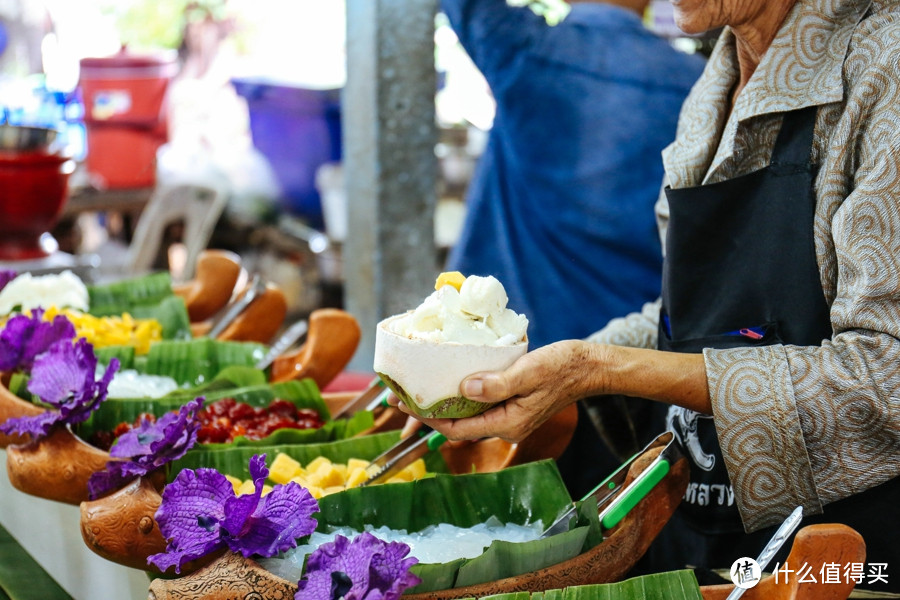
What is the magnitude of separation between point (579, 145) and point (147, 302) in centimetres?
145

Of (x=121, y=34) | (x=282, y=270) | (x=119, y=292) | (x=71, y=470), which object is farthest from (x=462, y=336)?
(x=121, y=34)

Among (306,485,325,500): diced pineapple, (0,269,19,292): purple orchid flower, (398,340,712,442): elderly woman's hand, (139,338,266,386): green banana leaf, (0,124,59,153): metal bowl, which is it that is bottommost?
(139,338,266,386): green banana leaf

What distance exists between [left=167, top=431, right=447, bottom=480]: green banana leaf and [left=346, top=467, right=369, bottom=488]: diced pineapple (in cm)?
9

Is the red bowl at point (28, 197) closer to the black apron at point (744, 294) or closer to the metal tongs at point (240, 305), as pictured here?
the metal tongs at point (240, 305)

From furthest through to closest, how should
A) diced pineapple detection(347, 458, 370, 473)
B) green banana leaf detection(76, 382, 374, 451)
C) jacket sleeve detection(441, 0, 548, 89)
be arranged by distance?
jacket sleeve detection(441, 0, 548, 89) < green banana leaf detection(76, 382, 374, 451) < diced pineapple detection(347, 458, 370, 473)

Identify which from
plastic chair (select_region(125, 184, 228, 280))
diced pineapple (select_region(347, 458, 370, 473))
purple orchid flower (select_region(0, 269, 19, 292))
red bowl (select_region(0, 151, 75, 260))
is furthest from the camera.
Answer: plastic chair (select_region(125, 184, 228, 280))

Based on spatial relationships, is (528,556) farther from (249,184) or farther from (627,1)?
(249,184)

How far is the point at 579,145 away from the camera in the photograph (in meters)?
3.13

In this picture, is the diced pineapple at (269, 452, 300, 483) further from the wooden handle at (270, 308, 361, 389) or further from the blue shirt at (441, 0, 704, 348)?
the blue shirt at (441, 0, 704, 348)

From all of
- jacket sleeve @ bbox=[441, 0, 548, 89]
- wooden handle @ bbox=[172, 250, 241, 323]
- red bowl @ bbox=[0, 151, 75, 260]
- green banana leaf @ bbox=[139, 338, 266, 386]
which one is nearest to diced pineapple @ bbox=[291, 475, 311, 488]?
green banana leaf @ bbox=[139, 338, 266, 386]

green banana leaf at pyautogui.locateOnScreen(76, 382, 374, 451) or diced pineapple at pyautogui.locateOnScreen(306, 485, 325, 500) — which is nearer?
diced pineapple at pyautogui.locateOnScreen(306, 485, 325, 500)

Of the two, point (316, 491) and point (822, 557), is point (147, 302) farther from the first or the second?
point (822, 557)

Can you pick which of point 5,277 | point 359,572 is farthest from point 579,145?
point 359,572

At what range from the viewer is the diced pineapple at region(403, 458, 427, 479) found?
1.66 metres
